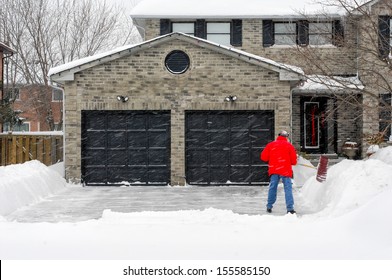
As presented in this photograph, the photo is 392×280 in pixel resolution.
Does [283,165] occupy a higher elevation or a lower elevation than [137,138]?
lower

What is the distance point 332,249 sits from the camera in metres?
6.86

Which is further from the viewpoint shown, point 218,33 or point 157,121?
point 218,33

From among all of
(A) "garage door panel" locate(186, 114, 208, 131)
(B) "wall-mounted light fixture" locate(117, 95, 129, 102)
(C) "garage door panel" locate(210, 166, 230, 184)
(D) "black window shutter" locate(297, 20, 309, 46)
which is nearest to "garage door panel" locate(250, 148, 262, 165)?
(C) "garage door panel" locate(210, 166, 230, 184)

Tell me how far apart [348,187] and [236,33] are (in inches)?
575

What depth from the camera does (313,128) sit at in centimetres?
2406

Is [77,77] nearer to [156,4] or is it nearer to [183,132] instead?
[183,132]

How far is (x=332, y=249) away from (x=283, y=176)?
4.66m

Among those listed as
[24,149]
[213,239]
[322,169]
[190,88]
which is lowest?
[213,239]

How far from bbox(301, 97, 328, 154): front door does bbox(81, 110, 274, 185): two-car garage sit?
21.1 ft

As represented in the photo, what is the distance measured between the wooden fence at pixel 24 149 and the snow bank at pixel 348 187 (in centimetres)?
920

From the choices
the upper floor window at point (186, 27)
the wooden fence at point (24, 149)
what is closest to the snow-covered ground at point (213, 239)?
the wooden fence at point (24, 149)

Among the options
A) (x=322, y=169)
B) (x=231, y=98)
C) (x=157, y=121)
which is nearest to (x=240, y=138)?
(x=231, y=98)

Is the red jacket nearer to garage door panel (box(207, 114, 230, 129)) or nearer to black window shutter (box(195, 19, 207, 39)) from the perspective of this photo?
garage door panel (box(207, 114, 230, 129))

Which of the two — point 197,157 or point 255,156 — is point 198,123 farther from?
point 255,156
